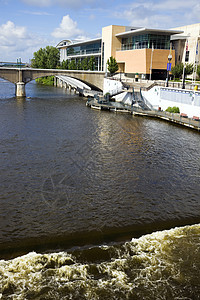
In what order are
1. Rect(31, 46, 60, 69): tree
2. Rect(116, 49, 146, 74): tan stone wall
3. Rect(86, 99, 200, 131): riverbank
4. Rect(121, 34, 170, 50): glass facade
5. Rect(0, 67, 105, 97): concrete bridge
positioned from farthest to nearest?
Rect(31, 46, 60, 69): tree → Rect(0, 67, 105, 97): concrete bridge → Rect(116, 49, 146, 74): tan stone wall → Rect(121, 34, 170, 50): glass facade → Rect(86, 99, 200, 131): riverbank

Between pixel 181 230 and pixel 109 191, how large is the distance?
5.89 m

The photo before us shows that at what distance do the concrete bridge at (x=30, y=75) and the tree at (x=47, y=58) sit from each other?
67717 mm

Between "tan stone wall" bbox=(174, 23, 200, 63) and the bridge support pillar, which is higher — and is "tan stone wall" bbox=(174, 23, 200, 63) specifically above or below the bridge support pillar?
above

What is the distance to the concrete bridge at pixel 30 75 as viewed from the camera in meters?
72.4

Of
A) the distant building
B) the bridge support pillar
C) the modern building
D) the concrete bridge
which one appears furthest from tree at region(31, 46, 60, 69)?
the distant building

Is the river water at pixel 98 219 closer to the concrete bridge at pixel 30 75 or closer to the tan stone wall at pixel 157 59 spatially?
the tan stone wall at pixel 157 59

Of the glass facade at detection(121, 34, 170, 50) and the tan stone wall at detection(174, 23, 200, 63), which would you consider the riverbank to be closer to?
the glass facade at detection(121, 34, 170, 50)

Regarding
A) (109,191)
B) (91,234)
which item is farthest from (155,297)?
(109,191)

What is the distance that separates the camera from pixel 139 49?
73.7 m

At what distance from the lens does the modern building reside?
2808 inches

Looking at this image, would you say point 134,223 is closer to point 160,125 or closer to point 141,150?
point 141,150

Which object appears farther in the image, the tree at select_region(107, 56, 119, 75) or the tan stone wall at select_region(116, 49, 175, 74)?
the tree at select_region(107, 56, 119, 75)

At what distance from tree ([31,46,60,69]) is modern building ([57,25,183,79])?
5050 centimetres

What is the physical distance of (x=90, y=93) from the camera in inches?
3194
